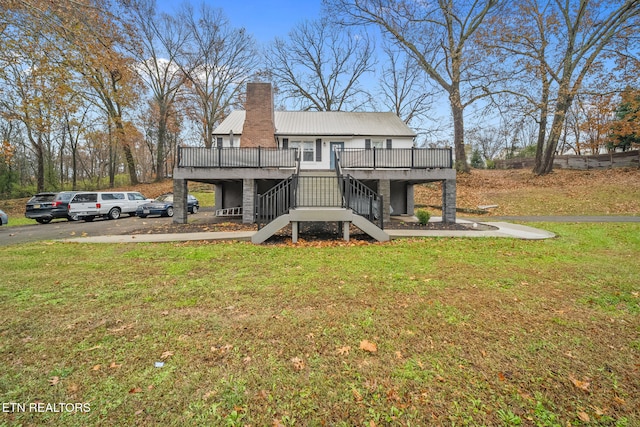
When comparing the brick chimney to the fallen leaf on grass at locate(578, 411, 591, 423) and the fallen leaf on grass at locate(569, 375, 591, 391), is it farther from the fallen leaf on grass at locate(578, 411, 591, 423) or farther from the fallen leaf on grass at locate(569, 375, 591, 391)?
the fallen leaf on grass at locate(578, 411, 591, 423)

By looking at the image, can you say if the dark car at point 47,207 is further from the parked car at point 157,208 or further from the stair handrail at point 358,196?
the stair handrail at point 358,196

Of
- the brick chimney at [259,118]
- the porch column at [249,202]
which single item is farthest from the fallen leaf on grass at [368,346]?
the brick chimney at [259,118]

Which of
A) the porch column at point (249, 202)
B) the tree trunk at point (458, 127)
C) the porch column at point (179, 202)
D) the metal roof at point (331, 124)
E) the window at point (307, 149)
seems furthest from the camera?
the tree trunk at point (458, 127)

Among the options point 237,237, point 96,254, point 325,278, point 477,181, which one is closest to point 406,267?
point 325,278

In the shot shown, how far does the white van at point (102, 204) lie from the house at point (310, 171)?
532 centimetres

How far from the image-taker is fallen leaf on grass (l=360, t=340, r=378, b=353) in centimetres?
286

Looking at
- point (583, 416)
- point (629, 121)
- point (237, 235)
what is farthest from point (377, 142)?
point (583, 416)

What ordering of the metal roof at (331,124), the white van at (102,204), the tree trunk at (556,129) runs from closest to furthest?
1. the white van at (102,204)
2. the metal roof at (331,124)
3. the tree trunk at (556,129)

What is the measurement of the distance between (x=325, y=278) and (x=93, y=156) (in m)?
51.8

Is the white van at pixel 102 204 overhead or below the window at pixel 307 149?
below

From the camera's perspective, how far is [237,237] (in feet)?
29.1

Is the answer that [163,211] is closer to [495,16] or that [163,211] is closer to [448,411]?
[448,411]

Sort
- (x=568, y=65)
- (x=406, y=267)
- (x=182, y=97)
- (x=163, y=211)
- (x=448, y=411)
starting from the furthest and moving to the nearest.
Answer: (x=182, y=97)
(x=568, y=65)
(x=163, y=211)
(x=406, y=267)
(x=448, y=411)

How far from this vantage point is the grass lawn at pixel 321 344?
2.13 meters
